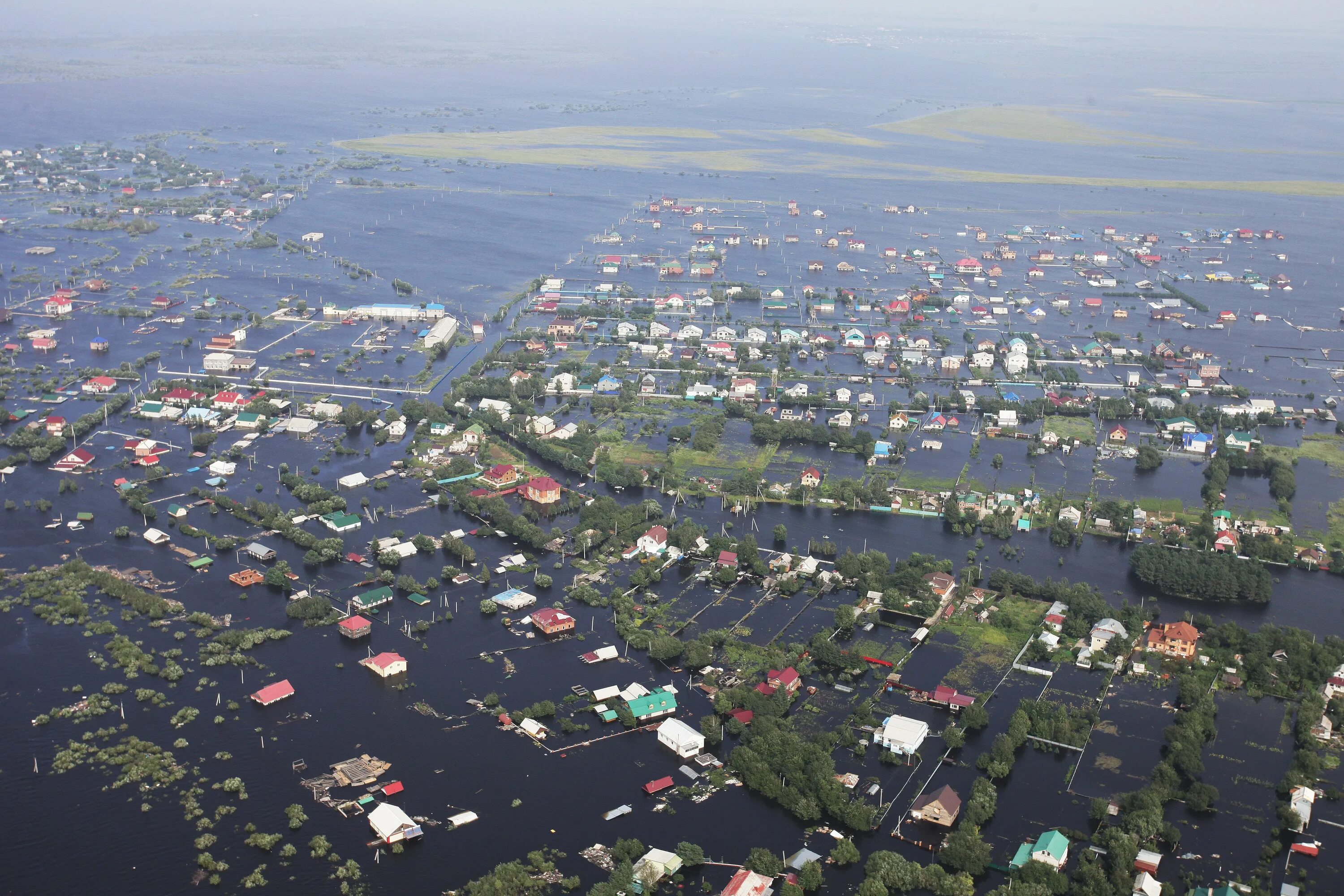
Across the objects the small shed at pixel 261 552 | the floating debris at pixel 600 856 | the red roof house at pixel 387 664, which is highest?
the small shed at pixel 261 552

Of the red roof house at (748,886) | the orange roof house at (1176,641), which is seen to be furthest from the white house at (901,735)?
the orange roof house at (1176,641)

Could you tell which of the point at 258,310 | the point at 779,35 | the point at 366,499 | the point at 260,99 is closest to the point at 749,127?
the point at 260,99

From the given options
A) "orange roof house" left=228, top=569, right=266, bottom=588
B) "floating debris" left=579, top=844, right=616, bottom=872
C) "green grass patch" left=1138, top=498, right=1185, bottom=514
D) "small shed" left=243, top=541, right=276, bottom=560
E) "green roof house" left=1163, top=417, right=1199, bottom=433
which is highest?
"green roof house" left=1163, top=417, right=1199, bottom=433

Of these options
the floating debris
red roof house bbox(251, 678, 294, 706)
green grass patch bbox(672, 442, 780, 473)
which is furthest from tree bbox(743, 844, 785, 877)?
green grass patch bbox(672, 442, 780, 473)

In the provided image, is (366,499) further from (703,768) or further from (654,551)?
(703,768)

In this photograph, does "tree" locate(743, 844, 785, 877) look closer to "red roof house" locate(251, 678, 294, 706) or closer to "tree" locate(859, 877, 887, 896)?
"tree" locate(859, 877, 887, 896)

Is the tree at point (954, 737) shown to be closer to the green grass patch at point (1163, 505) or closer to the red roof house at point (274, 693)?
the red roof house at point (274, 693)

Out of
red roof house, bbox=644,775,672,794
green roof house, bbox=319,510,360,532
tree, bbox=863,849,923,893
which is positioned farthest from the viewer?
green roof house, bbox=319,510,360,532
